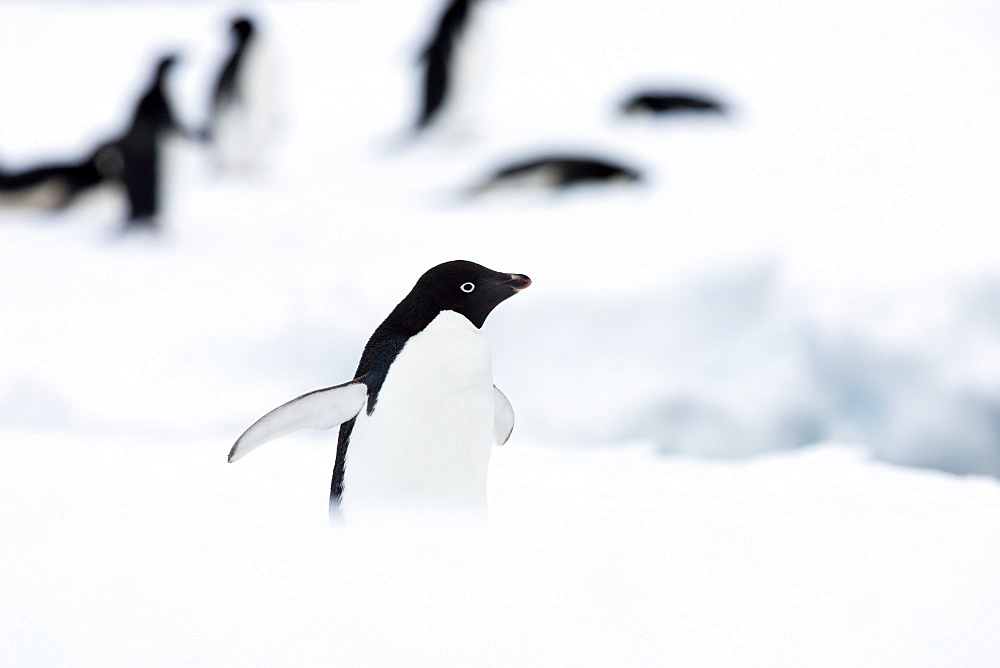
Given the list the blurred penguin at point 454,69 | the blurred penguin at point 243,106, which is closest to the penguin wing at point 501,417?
the blurred penguin at point 454,69

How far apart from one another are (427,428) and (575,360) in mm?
2341

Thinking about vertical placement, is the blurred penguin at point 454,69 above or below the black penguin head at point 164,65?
above

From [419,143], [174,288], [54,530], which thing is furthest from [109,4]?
[54,530]

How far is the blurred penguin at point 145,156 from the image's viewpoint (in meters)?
5.58

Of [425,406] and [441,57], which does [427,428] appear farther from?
[441,57]

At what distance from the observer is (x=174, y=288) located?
4523mm

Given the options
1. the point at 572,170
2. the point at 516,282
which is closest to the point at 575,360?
the point at 572,170

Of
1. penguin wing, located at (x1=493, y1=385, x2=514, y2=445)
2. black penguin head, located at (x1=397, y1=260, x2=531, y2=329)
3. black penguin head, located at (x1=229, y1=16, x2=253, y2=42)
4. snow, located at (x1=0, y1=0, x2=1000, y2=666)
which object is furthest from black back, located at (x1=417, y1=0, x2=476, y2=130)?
black penguin head, located at (x1=397, y1=260, x2=531, y2=329)

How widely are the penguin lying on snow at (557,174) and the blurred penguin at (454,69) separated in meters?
1.42

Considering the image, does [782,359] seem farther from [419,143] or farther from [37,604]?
[419,143]

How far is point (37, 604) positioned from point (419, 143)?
6.09 m

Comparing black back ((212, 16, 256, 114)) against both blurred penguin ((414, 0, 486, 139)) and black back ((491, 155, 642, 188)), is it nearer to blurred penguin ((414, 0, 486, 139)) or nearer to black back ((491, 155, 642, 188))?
blurred penguin ((414, 0, 486, 139))

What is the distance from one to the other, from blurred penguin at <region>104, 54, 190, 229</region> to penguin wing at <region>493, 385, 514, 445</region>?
3.95m

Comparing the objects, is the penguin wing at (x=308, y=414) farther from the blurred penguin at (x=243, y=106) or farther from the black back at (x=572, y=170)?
the blurred penguin at (x=243, y=106)
